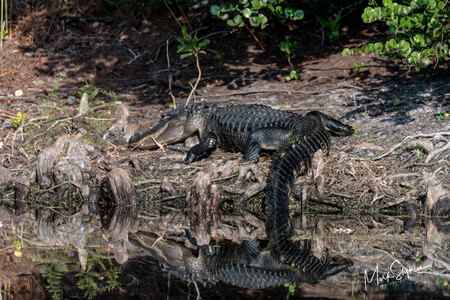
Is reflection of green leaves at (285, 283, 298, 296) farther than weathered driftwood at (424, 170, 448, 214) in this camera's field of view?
No

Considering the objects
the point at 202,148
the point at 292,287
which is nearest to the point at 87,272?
the point at 292,287

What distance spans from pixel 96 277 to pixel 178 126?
393 centimetres

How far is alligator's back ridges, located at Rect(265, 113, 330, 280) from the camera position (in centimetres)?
321

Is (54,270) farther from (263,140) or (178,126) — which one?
(178,126)

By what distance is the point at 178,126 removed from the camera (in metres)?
6.65

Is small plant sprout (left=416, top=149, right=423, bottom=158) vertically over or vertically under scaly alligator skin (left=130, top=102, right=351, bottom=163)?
under

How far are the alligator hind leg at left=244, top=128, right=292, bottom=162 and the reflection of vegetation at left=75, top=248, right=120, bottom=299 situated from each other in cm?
263

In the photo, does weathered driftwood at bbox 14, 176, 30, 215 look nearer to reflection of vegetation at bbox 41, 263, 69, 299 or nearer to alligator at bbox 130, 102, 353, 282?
alligator at bbox 130, 102, 353, 282

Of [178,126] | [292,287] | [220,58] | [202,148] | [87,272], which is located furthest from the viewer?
[220,58]

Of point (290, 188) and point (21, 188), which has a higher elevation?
point (21, 188)

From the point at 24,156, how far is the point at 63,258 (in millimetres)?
3326

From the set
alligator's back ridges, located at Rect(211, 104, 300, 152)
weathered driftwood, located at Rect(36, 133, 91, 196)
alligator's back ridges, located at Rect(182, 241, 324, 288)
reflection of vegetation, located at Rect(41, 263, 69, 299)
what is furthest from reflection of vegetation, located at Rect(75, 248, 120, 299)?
alligator's back ridges, located at Rect(211, 104, 300, 152)

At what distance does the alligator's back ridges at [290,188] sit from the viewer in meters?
3.21

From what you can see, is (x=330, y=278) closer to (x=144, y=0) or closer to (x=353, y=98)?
(x=353, y=98)
